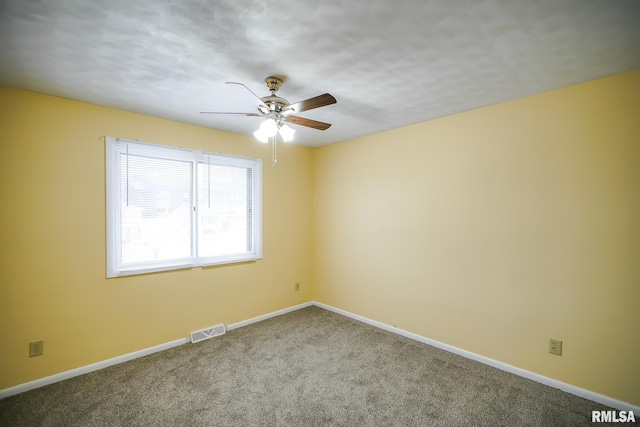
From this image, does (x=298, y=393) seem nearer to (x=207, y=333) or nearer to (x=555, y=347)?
(x=207, y=333)

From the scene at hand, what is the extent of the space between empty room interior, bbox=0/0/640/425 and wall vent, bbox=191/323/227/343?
0.20 ft

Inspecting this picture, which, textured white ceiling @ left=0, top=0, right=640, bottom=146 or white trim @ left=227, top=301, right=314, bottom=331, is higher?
textured white ceiling @ left=0, top=0, right=640, bottom=146

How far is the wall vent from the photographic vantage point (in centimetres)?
325

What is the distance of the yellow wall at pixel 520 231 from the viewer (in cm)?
214

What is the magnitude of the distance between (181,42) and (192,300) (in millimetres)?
2657

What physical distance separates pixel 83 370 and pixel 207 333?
112cm

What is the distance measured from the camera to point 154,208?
306 centimetres

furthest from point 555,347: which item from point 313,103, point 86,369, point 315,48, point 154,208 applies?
point 86,369

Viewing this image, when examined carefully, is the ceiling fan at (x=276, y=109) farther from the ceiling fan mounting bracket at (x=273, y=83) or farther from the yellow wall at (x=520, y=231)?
the yellow wall at (x=520, y=231)

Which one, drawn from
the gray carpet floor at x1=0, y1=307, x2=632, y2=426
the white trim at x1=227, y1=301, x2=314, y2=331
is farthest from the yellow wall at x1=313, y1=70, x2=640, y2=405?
the white trim at x1=227, y1=301, x2=314, y2=331

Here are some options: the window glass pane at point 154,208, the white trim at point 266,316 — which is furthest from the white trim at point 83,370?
the window glass pane at point 154,208

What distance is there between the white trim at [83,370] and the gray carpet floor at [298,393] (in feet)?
0.18

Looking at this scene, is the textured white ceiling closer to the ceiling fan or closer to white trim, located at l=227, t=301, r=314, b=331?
the ceiling fan

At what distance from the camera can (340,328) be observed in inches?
143
